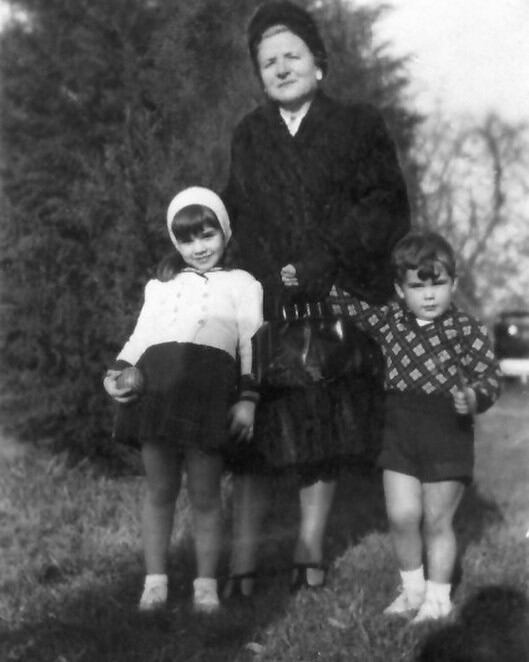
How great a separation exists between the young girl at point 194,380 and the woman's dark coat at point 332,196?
0.16m

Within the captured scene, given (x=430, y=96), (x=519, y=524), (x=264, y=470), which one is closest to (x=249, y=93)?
(x=430, y=96)

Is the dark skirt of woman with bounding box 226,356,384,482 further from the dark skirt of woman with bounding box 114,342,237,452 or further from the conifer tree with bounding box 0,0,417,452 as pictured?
the conifer tree with bounding box 0,0,417,452

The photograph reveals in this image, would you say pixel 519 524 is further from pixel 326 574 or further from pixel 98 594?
pixel 98 594

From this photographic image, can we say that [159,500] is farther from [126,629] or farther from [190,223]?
[190,223]

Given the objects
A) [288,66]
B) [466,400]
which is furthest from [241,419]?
[288,66]

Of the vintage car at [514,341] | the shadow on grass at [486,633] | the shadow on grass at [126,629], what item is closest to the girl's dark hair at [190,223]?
the shadow on grass at [126,629]

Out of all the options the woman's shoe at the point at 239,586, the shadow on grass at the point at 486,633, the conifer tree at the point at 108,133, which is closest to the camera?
the shadow on grass at the point at 486,633

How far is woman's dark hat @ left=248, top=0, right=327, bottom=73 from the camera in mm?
3225

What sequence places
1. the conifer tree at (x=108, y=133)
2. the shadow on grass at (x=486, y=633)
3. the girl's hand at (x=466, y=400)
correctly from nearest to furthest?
the shadow on grass at (x=486, y=633)
the girl's hand at (x=466, y=400)
the conifer tree at (x=108, y=133)

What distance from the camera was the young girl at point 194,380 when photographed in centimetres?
306

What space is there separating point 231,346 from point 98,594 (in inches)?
35.9

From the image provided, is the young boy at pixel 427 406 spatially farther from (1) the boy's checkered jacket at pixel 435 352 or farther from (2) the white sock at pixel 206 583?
(2) the white sock at pixel 206 583

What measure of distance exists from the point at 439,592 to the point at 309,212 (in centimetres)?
124

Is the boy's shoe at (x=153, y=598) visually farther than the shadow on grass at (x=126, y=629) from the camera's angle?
Yes
